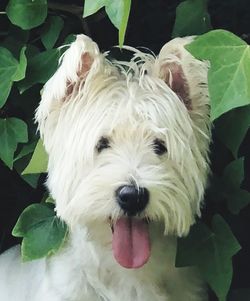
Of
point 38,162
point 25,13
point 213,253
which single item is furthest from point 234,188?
point 25,13

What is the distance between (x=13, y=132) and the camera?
291cm

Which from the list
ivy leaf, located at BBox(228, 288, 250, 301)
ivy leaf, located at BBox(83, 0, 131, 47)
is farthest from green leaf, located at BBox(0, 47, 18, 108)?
ivy leaf, located at BBox(228, 288, 250, 301)

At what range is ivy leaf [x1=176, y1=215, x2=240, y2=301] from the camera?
2.80 m

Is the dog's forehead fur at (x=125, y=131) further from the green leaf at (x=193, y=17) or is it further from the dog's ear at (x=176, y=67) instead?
the green leaf at (x=193, y=17)

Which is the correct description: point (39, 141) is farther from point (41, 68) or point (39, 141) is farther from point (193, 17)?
point (193, 17)

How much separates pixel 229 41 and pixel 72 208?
599mm

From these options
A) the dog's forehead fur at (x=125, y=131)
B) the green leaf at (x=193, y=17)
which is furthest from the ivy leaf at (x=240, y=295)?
the green leaf at (x=193, y=17)

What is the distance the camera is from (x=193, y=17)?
9.29 ft

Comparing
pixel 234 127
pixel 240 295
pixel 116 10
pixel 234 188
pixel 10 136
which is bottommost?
pixel 240 295

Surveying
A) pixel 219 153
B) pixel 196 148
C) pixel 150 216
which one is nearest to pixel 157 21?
pixel 219 153

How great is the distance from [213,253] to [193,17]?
0.68 metres

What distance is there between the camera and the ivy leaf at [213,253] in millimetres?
2799

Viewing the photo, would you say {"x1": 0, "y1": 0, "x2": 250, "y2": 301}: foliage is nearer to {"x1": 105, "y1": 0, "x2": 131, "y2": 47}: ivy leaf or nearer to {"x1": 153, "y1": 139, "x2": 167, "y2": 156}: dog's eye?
{"x1": 153, "y1": 139, "x2": 167, "y2": 156}: dog's eye

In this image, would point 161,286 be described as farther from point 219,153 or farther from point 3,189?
point 3,189
